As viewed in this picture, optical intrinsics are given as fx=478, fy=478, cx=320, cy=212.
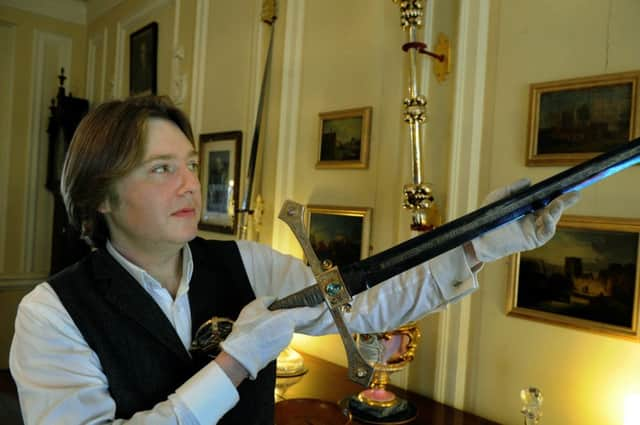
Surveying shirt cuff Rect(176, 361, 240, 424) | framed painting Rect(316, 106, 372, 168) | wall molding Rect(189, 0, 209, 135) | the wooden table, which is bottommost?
the wooden table

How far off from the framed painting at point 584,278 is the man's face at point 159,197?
34.8 inches

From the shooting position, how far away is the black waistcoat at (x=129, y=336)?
857mm

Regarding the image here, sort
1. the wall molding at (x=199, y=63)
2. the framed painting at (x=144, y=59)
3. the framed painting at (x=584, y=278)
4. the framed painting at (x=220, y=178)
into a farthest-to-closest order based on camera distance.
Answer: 1. the framed painting at (x=144, y=59)
2. the wall molding at (x=199, y=63)
3. the framed painting at (x=220, y=178)
4. the framed painting at (x=584, y=278)

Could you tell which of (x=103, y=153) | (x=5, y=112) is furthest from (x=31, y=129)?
(x=103, y=153)

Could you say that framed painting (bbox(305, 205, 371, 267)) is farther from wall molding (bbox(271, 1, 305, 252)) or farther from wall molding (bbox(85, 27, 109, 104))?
wall molding (bbox(85, 27, 109, 104))

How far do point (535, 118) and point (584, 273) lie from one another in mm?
417

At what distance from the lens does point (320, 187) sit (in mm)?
1906

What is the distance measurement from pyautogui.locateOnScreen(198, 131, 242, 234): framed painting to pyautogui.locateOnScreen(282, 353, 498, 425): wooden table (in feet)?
3.00

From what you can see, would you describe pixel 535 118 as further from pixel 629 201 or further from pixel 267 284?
pixel 267 284

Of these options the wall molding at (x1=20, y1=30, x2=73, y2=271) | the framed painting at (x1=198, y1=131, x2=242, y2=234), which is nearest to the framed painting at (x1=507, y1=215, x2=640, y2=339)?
the framed painting at (x1=198, y1=131, x2=242, y2=234)

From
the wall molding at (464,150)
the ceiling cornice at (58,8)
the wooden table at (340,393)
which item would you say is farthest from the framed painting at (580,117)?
the ceiling cornice at (58,8)

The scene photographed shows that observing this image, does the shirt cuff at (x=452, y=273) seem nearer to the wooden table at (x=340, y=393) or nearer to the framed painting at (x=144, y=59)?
the wooden table at (x=340, y=393)

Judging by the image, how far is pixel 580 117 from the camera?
3.92 ft

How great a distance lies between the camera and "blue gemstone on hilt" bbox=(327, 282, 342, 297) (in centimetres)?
77
